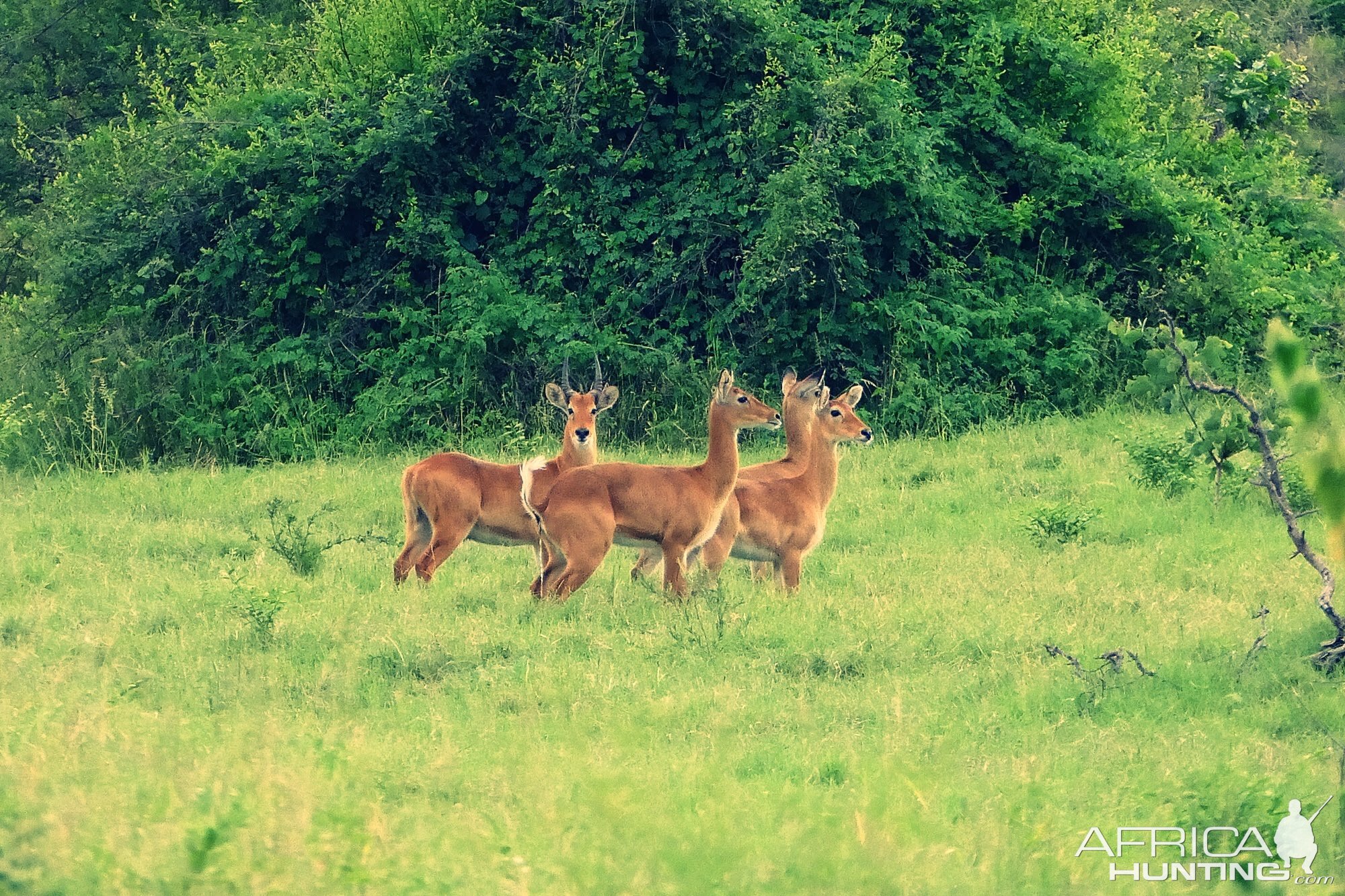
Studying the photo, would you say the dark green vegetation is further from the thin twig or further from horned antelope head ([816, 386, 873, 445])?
the thin twig

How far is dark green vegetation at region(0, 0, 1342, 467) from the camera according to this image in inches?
522

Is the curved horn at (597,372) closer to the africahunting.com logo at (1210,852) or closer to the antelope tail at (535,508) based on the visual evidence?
the antelope tail at (535,508)

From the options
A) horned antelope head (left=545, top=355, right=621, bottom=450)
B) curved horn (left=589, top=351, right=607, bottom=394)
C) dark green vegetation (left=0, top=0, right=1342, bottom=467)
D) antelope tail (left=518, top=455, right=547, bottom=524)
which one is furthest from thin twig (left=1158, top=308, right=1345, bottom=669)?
dark green vegetation (left=0, top=0, right=1342, bottom=467)

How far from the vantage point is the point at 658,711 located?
589 cm

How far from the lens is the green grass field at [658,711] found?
4.08 metres

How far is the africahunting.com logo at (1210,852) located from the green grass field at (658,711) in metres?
0.07

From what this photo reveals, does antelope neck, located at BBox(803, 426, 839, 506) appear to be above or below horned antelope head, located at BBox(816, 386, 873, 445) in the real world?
below

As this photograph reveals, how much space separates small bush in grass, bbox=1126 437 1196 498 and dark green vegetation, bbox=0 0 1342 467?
2.70 metres

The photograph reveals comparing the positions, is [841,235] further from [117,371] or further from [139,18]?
[139,18]

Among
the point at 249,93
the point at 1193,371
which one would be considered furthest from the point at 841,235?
the point at 249,93

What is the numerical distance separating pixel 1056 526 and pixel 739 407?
2.08 metres

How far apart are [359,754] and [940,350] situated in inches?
346

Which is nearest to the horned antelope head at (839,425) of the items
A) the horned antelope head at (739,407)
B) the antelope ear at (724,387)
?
the horned antelope head at (739,407)

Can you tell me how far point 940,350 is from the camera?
520 inches
